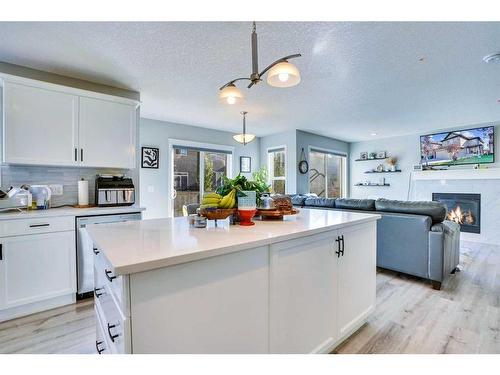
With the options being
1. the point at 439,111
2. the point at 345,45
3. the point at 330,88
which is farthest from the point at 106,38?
the point at 439,111

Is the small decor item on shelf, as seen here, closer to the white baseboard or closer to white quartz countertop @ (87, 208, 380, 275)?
white quartz countertop @ (87, 208, 380, 275)

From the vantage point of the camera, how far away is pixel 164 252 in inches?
38.1

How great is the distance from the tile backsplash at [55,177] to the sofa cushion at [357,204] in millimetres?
3037

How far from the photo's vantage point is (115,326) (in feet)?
3.29

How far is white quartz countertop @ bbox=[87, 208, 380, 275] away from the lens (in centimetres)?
90

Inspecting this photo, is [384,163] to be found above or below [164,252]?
above

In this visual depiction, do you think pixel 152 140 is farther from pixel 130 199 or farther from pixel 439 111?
pixel 439 111

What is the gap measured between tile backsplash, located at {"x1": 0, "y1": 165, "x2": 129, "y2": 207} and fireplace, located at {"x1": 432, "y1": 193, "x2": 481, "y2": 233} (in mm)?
5972

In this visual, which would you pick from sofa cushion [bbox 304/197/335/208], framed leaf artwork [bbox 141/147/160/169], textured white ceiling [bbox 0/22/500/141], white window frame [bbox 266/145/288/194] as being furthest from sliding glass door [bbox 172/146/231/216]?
sofa cushion [bbox 304/197/335/208]

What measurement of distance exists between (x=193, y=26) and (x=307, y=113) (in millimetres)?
2767

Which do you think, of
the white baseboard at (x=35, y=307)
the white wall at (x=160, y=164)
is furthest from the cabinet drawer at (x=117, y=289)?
the white wall at (x=160, y=164)

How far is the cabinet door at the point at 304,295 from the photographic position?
130 cm

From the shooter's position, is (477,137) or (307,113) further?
(477,137)

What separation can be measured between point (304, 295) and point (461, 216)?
17.7ft
